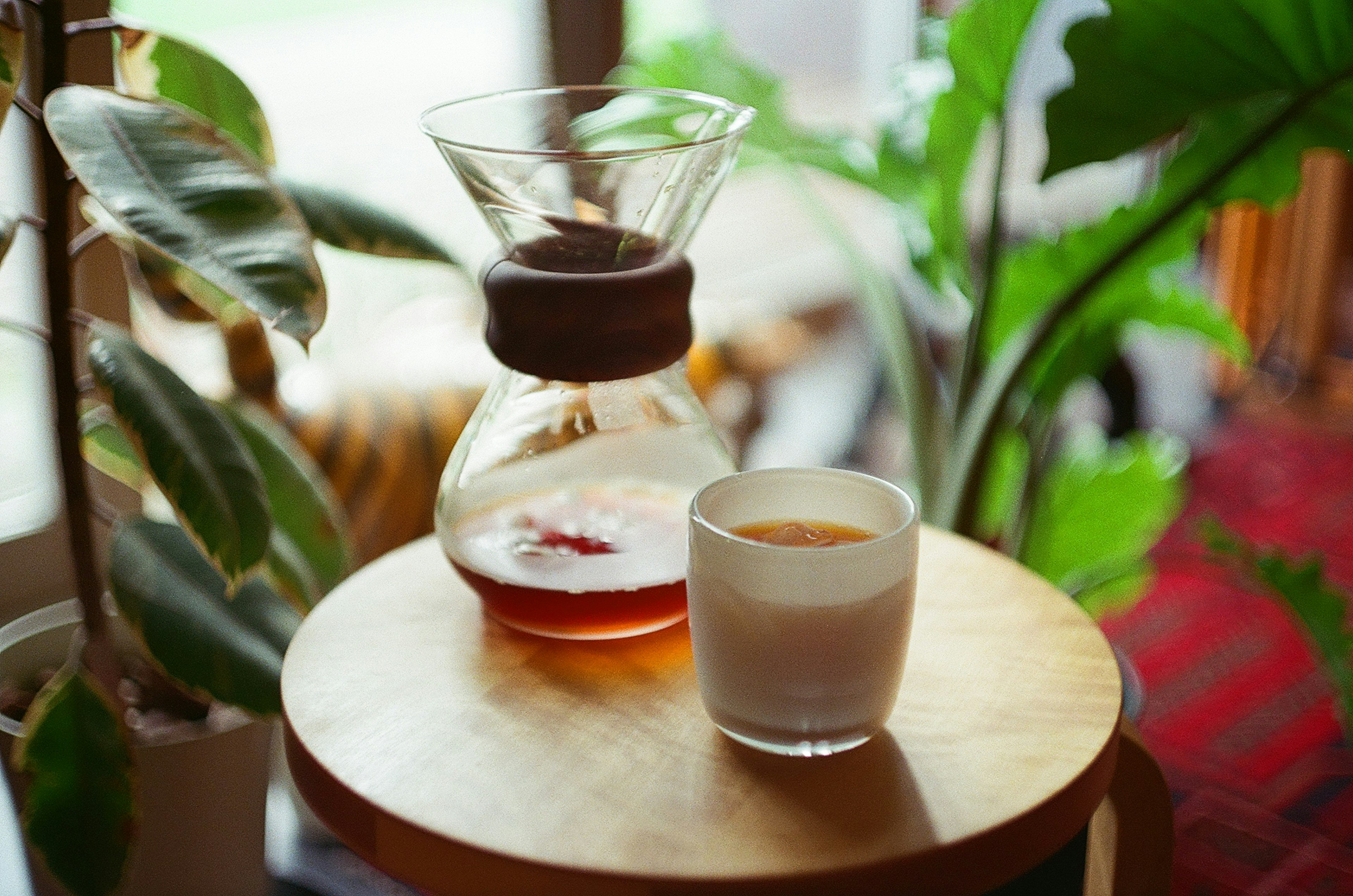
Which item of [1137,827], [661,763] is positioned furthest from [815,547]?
[1137,827]

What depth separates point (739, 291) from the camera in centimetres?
276

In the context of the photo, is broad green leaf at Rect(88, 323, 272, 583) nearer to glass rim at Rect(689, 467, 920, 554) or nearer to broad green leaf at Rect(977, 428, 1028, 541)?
glass rim at Rect(689, 467, 920, 554)

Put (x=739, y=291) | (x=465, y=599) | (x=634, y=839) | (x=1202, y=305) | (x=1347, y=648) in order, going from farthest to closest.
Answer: (x=739, y=291) → (x=1202, y=305) → (x=1347, y=648) → (x=465, y=599) → (x=634, y=839)

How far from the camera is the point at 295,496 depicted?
1.09 m

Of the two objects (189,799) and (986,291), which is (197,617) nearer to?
(189,799)

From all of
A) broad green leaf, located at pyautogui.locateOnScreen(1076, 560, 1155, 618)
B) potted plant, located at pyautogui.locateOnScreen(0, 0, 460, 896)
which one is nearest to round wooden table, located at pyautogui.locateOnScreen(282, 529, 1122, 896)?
potted plant, located at pyautogui.locateOnScreen(0, 0, 460, 896)

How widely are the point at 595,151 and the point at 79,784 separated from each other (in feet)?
1.97

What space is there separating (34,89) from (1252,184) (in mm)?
1167

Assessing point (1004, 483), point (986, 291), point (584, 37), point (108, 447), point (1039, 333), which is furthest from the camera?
point (584, 37)

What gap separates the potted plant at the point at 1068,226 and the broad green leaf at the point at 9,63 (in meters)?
0.77

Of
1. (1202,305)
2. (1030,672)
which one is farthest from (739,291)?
(1030,672)

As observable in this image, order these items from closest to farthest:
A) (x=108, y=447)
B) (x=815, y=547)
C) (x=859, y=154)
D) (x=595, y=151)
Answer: (x=815, y=547)
(x=595, y=151)
(x=108, y=447)
(x=859, y=154)

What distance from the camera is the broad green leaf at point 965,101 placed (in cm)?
125

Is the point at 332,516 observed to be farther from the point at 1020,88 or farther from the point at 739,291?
the point at 1020,88
